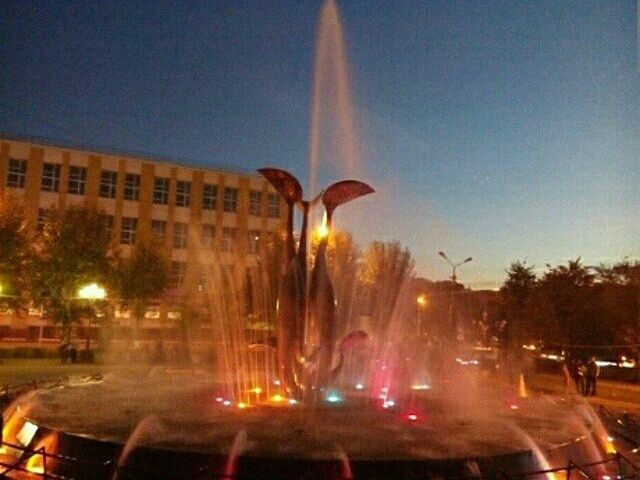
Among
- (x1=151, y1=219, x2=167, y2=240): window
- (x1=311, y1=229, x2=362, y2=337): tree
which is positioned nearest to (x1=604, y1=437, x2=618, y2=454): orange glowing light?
(x1=311, y1=229, x2=362, y2=337): tree

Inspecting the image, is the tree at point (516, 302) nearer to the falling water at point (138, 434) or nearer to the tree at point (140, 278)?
the tree at point (140, 278)

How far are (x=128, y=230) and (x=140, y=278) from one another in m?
11.4

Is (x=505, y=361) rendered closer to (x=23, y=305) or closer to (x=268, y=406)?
(x=268, y=406)

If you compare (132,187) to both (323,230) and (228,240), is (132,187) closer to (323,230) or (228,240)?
(228,240)

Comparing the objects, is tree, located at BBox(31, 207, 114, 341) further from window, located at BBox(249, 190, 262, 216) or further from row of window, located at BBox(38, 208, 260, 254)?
window, located at BBox(249, 190, 262, 216)

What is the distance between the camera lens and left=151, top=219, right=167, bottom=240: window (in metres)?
51.2

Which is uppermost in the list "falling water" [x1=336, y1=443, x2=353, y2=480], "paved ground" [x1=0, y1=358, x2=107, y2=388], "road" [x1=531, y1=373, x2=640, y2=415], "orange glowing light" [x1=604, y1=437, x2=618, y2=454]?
"falling water" [x1=336, y1=443, x2=353, y2=480]

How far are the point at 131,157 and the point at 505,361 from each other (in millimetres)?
31715

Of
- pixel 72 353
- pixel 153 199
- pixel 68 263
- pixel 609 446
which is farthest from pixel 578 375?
pixel 153 199

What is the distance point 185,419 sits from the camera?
1173 cm

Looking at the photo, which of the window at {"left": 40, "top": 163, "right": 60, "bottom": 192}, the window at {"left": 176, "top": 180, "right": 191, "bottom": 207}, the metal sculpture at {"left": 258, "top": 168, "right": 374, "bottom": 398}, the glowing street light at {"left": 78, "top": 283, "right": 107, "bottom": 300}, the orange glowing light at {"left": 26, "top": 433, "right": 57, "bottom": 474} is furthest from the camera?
the window at {"left": 176, "top": 180, "right": 191, "bottom": 207}

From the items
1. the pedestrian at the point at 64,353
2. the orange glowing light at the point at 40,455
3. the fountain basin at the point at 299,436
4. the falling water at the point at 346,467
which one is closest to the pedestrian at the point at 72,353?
the pedestrian at the point at 64,353

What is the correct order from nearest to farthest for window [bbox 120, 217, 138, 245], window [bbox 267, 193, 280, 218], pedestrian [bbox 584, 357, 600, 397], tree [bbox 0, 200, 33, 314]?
pedestrian [bbox 584, 357, 600, 397] → tree [bbox 0, 200, 33, 314] → window [bbox 120, 217, 138, 245] → window [bbox 267, 193, 280, 218]

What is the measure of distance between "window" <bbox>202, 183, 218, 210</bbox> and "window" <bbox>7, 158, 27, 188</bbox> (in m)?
13.3
